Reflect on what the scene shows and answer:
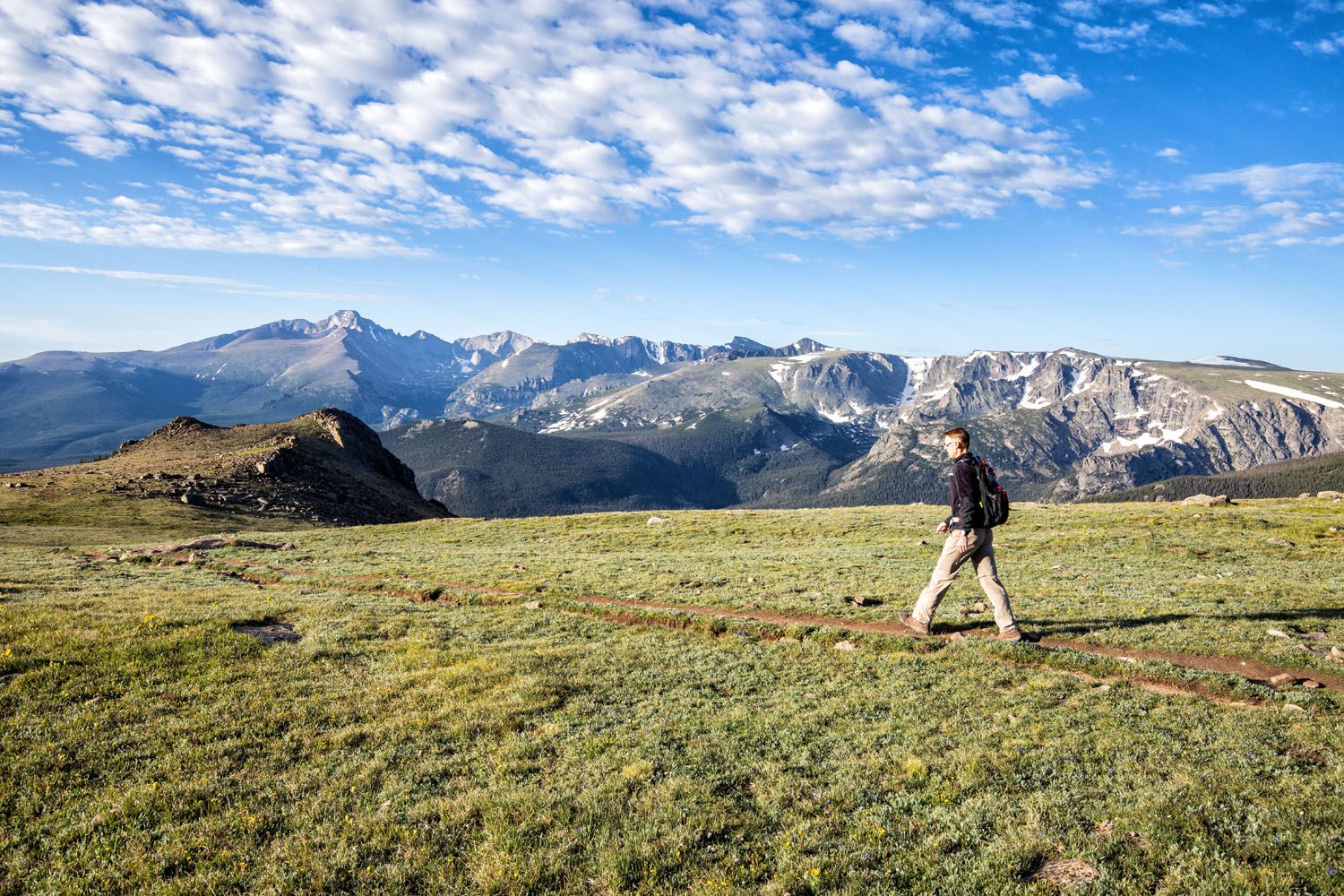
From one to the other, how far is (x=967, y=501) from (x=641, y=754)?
11.5m

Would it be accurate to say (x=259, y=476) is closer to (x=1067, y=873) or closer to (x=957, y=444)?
(x=957, y=444)

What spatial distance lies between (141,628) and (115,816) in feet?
36.0

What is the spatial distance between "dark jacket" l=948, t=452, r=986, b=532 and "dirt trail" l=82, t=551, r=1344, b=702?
11.7 ft

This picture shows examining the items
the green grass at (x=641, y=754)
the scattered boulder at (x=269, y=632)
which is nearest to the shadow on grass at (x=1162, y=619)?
the green grass at (x=641, y=754)

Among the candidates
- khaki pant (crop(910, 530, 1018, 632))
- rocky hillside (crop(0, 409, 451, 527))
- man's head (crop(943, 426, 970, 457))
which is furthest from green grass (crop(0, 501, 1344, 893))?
rocky hillside (crop(0, 409, 451, 527))

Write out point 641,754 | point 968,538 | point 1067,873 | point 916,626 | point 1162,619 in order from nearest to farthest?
point 1067,873 → point 641,754 → point 968,538 → point 916,626 → point 1162,619

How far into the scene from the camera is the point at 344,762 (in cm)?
1127

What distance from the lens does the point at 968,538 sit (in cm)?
1770

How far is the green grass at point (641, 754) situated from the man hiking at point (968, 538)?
136 centimetres

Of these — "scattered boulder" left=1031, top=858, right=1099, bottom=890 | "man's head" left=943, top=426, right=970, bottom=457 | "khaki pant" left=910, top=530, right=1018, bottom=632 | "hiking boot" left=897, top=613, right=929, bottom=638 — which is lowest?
"hiking boot" left=897, top=613, right=929, bottom=638

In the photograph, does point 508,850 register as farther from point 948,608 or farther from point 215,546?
point 215,546

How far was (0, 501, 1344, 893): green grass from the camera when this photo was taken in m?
8.38

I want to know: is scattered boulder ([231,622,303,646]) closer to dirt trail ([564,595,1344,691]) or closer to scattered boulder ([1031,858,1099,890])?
dirt trail ([564,595,1344,691])

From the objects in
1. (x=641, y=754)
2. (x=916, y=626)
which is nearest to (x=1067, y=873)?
(x=641, y=754)
